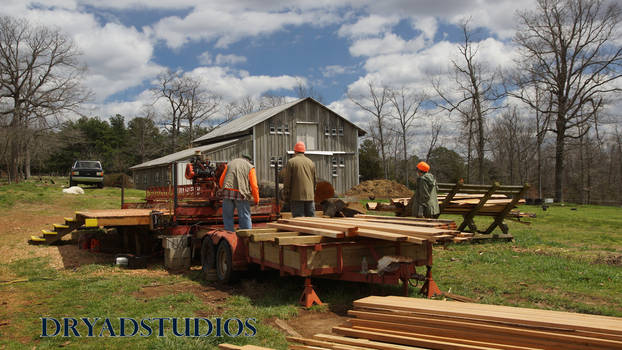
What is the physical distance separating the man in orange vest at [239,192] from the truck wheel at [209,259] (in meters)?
0.46

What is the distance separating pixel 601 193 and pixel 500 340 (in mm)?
52561

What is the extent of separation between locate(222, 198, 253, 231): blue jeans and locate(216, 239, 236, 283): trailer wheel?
64 cm

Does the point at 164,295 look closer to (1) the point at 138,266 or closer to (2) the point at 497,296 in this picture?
(1) the point at 138,266

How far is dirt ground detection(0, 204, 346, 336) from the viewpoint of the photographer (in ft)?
19.1

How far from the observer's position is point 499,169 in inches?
2071

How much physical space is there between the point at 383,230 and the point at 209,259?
3492mm

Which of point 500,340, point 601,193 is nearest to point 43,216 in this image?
point 500,340

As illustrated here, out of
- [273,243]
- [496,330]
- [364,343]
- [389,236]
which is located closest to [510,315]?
[496,330]

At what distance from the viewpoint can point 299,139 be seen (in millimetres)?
35531

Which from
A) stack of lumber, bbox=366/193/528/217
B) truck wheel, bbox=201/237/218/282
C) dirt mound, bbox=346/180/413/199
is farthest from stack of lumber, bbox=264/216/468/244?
dirt mound, bbox=346/180/413/199

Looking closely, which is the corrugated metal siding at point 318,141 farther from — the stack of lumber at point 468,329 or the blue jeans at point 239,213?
the stack of lumber at point 468,329

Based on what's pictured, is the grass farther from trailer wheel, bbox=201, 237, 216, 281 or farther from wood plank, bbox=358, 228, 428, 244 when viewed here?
wood plank, bbox=358, 228, 428, 244

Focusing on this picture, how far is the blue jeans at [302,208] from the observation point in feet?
29.7

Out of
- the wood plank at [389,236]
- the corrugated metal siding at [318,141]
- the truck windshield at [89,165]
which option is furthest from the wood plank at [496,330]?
the corrugated metal siding at [318,141]
